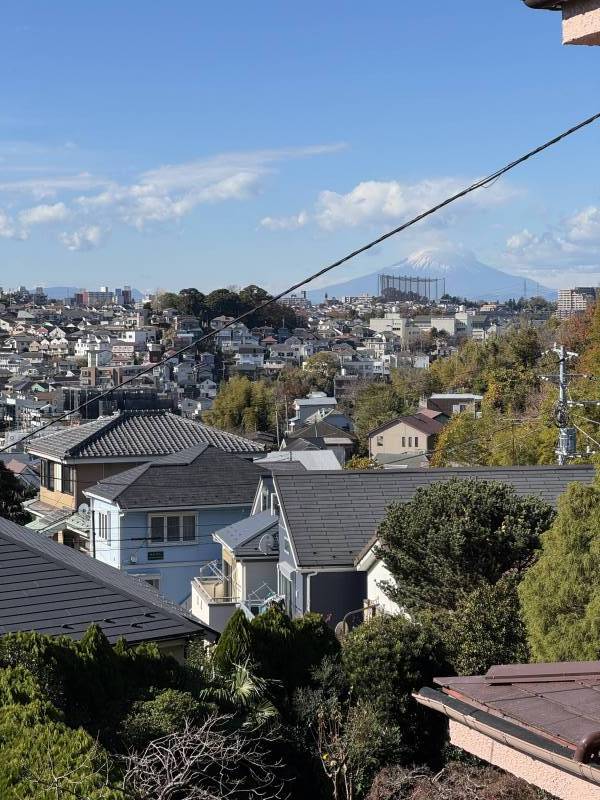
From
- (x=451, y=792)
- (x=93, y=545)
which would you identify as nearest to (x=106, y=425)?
(x=93, y=545)

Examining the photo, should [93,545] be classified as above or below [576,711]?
below

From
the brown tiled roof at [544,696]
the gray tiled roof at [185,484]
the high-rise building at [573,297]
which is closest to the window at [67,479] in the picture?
the gray tiled roof at [185,484]

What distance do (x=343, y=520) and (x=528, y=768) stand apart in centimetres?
1381

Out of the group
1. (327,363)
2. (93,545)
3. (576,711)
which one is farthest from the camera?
(327,363)

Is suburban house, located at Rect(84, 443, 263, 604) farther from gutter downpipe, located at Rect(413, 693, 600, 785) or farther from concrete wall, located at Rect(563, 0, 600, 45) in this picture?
concrete wall, located at Rect(563, 0, 600, 45)

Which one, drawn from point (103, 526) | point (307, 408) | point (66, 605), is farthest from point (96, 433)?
point (307, 408)

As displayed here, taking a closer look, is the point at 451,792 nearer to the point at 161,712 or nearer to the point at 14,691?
the point at 161,712

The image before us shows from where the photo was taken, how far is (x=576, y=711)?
3643 millimetres

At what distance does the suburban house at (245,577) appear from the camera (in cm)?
1986

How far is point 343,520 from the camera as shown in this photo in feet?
56.9

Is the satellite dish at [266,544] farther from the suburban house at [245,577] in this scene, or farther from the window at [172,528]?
the window at [172,528]

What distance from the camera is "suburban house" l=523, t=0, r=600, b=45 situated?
301 cm

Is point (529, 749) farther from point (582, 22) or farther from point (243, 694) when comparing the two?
point (243, 694)

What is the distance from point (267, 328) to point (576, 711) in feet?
516
